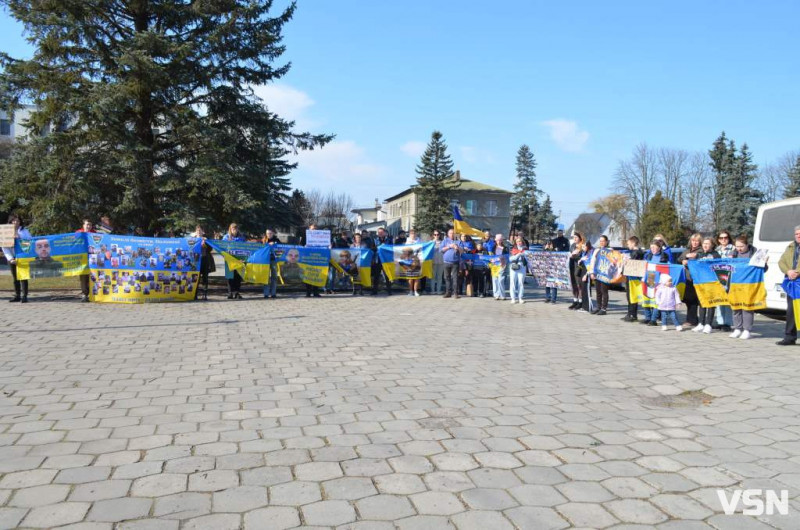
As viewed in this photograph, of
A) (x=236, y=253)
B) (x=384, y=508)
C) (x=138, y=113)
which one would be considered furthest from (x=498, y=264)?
(x=384, y=508)

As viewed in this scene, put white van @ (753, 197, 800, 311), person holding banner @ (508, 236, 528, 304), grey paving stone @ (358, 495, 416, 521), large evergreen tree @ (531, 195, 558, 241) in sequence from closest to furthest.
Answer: grey paving stone @ (358, 495, 416, 521) → white van @ (753, 197, 800, 311) → person holding banner @ (508, 236, 528, 304) → large evergreen tree @ (531, 195, 558, 241)

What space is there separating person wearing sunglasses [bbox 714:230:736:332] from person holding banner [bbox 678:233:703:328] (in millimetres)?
414

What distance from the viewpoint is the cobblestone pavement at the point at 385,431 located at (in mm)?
3160

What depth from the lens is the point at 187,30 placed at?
16719mm

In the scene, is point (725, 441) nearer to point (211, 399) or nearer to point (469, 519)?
point (469, 519)

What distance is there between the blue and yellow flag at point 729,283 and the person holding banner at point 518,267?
16.5 ft

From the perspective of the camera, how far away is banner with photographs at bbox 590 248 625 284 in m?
12.5

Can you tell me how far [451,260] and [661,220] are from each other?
184 feet

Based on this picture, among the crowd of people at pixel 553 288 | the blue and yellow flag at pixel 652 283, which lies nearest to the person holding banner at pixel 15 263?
the crowd of people at pixel 553 288

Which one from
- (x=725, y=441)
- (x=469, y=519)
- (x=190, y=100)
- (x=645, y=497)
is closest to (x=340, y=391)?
(x=469, y=519)

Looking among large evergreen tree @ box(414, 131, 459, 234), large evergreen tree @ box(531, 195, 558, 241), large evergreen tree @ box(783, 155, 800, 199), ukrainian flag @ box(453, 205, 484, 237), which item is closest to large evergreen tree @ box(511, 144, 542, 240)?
large evergreen tree @ box(531, 195, 558, 241)

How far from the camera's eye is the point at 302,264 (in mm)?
15805

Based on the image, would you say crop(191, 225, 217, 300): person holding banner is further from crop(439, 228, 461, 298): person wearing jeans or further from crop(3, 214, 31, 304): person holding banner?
crop(439, 228, 461, 298): person wearing jeans

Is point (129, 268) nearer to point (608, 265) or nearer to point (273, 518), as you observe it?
point (608, 265)
